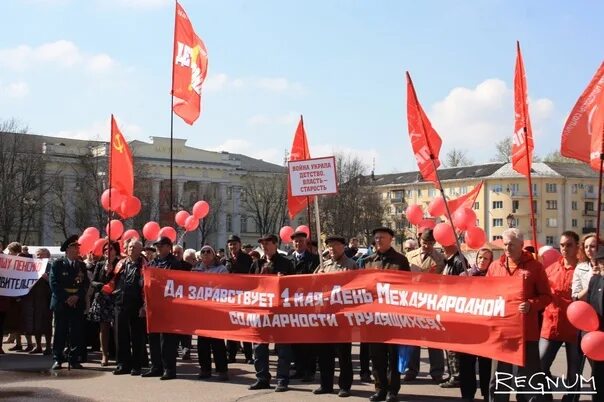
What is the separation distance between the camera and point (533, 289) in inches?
344

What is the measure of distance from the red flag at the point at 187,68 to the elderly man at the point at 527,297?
980cm

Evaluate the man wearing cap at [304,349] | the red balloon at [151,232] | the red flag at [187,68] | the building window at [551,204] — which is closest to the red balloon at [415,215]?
the red flag at [187,68]

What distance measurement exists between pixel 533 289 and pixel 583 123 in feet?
9.91

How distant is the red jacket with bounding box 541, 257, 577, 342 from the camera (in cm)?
888

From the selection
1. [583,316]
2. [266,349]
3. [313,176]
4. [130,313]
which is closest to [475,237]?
[313,176]

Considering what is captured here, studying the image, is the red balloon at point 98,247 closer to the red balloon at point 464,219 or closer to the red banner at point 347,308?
the red banner at point 347,308

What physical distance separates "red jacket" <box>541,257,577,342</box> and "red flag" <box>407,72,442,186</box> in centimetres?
324

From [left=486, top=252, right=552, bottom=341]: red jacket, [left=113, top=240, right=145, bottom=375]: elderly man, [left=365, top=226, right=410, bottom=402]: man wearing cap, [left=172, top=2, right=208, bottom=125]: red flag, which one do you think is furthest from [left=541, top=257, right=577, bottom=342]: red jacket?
[left=172, top=2, right=208, bottom=125]: red flag

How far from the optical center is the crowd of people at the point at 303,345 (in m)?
8.87

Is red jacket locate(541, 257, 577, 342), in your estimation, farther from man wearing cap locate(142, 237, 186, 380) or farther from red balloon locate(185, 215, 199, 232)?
red balloon locate(185, 215, 199, 232)

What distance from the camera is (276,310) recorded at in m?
10.8

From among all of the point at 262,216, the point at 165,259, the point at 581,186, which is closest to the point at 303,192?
the point at 165,259

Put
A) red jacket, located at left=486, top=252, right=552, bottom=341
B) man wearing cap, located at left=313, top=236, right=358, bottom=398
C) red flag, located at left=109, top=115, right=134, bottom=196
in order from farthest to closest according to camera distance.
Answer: red flag, located at left=109, top=115, right=134, bottom=196 < man wearing cap, located at left=313, top=236, right=358, bottom=398 < red jacket, located at left=486, top=252, right=552, bottom=341

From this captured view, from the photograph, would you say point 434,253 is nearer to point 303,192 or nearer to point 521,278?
point 303,192
